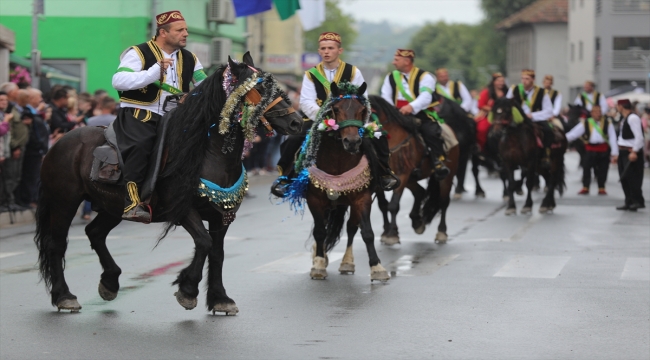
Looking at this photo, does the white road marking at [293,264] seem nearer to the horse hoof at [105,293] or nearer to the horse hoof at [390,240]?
the horse hoof at [390,240]

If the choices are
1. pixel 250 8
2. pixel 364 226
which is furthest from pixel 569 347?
pixel 250 8

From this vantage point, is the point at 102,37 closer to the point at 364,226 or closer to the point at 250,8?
the point at 250,8

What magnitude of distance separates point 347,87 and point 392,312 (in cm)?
258

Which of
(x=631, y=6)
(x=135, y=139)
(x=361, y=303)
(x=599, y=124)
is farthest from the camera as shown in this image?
(x=631, y=6)

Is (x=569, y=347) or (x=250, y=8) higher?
(x=250, y=8)

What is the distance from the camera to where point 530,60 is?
9462cm

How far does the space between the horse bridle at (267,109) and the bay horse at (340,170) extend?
1994 millimetres

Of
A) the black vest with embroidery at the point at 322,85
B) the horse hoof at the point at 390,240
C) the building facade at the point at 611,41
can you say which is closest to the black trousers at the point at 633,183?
the horse hoof at the point at 390,240

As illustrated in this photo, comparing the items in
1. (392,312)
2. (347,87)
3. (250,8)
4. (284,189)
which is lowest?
(392,312)

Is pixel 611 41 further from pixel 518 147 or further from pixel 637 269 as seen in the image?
pixel 637 269

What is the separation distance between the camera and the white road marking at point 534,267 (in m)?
12.2

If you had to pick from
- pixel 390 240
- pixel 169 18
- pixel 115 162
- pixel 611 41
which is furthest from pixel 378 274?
pixel 611 41

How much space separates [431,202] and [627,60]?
5477 centimetres

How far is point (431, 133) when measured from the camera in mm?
15453
